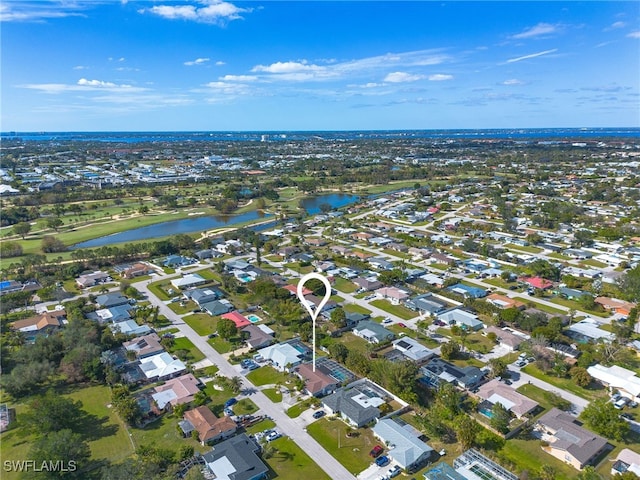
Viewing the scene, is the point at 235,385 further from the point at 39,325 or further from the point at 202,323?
the point at 39,325

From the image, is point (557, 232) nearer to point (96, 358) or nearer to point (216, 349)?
point (216, 349)

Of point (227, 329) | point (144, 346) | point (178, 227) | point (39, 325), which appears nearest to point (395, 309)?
point (227, 329)

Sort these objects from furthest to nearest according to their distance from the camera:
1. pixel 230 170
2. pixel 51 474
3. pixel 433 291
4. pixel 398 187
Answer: pixel 230 170
pixel 398 187
pixel 433 291
pixel 51 474

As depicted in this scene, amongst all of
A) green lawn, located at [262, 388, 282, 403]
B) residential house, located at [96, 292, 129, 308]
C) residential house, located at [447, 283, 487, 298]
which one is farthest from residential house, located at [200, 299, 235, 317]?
residential house, located at [447, 283, 487, 298]

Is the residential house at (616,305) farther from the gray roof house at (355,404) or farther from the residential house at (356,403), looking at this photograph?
the gray roof house at (355,404)

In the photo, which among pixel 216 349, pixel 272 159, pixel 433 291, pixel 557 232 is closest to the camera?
pixel 216 349

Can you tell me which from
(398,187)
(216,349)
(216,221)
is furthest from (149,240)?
(398,187)

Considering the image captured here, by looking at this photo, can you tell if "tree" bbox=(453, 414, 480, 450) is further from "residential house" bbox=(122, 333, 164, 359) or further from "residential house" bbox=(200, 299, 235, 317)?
"residential house" bbox=(200, 299, 235, 317)
